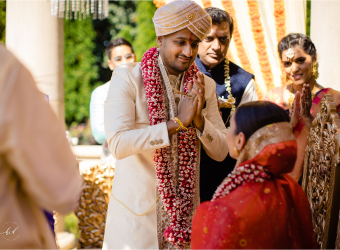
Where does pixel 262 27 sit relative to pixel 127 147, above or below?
above

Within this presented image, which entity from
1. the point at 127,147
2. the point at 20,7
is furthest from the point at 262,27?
the point at 127,147

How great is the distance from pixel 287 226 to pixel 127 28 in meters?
11.4

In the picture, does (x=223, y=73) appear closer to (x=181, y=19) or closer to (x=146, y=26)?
(x=181, y=19)

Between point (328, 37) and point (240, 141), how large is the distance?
300cm

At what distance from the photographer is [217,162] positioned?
2.94m

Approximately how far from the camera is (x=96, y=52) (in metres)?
13.3

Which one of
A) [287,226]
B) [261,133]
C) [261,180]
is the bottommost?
[287,226]

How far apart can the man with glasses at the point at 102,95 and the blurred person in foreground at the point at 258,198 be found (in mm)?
3017

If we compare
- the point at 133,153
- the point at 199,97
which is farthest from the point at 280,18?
the point at 133,153

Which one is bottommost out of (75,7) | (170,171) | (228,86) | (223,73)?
(170,171)

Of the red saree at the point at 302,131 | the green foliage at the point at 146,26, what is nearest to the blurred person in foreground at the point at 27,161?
the red saree at the point at 302,131

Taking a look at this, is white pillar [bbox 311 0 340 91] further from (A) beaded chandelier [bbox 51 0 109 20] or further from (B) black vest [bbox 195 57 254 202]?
(A) beaded chandelier [bbox 51 0 109 20]

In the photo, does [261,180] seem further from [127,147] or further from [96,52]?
[96,52]

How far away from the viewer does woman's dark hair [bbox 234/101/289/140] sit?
1.64 m
